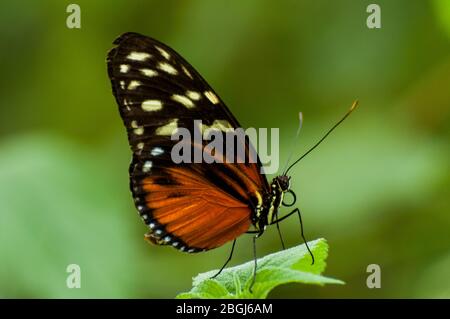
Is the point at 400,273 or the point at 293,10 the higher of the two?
the point at 293,10

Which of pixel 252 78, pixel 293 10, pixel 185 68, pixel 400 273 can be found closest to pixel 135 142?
pixel 185 68

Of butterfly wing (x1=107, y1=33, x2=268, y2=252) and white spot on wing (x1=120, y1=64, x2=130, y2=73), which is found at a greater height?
white spot on wing (x1=120, y1=64, x2=130, y2=73)

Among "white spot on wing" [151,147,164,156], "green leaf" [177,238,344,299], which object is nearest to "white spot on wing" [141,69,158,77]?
"white spot on wing" [151,147,164,156]

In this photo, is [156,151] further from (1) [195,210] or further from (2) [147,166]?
(1) [195,210]

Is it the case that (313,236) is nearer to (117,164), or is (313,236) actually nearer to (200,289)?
(117,164)

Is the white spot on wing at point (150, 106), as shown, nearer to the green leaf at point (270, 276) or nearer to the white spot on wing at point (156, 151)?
the white spot on wing at point (156, 151)

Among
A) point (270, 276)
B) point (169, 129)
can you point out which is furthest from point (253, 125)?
point (270, 276)

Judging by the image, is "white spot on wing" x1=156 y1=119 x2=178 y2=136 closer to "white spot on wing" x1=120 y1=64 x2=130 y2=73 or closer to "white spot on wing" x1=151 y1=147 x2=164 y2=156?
"white spot on wing" x1=151 y1=147 x2=164 y2=156
